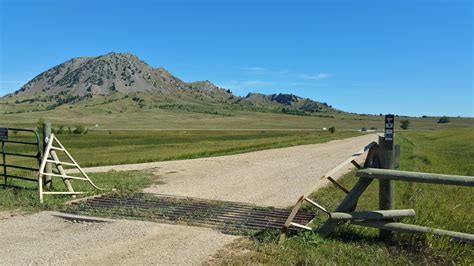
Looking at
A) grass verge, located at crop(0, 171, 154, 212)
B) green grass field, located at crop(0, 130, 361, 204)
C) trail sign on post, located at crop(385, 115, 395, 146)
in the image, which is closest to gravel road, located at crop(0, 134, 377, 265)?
grass verge, located at crop(0, 171, 154, 212)

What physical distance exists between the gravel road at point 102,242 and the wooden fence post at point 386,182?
8.02 ft

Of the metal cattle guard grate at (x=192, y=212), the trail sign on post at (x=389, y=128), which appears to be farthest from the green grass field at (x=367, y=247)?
the trail sign on post at (x=389, y=128)

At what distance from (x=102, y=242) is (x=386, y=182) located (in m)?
4.57

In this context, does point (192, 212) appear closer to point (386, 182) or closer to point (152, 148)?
point (386, 182)

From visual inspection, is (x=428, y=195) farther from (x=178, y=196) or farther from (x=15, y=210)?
(x=15, y=210)

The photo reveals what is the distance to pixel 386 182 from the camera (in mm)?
6996

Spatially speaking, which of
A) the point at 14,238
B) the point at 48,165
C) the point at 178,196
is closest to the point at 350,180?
the point at 178,196

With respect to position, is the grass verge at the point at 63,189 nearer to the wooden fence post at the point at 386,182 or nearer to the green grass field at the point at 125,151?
the green grass field at the point at 125,151

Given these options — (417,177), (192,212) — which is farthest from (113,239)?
(417,177)

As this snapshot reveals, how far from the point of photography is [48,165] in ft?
37.7

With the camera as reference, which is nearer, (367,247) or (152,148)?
(367,247)

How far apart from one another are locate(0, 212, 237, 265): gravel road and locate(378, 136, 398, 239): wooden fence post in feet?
8.02

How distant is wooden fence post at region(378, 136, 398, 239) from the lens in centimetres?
698

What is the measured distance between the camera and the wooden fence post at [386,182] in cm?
698
